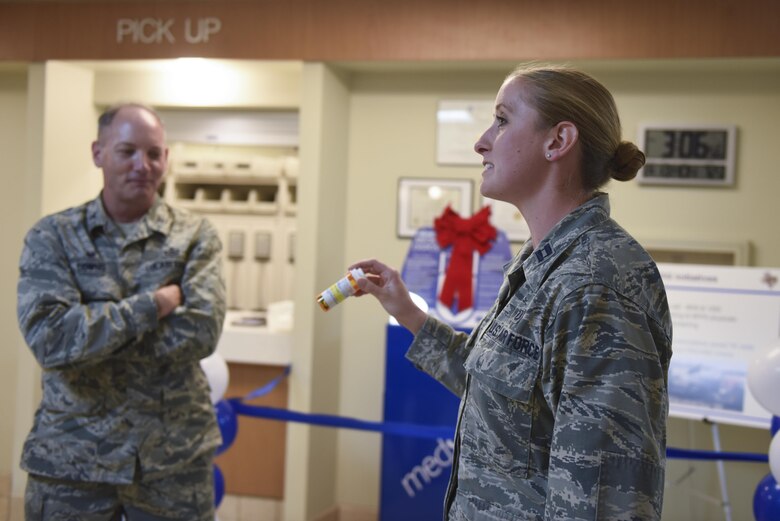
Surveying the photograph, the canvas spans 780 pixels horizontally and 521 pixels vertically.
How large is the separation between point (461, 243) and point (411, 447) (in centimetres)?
113

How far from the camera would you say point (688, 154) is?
473cm

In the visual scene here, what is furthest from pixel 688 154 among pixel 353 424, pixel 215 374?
pixel 215 374

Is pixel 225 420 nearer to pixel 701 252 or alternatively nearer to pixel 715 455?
pixel 715 455

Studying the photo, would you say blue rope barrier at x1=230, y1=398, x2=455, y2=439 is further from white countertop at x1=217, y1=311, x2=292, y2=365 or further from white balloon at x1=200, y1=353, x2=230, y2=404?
white countertop at x1=217, y1=311, x2=292, y2=365

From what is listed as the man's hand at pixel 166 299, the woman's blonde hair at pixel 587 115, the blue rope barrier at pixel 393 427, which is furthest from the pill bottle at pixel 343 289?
the blue rope barrier at pixel 393 427

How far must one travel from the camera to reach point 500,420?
1464 mm

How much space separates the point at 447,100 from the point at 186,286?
108 inches

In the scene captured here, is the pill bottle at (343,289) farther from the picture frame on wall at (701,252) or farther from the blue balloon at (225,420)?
the picture frame on wall at (701,252)

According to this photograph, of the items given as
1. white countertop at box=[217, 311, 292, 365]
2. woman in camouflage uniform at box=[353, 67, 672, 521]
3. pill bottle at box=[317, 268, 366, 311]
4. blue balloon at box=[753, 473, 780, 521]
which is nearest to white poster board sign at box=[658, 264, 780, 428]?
blue balloon at box=[753, 473, 780, 521]

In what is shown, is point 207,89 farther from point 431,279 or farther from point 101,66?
point 431,279

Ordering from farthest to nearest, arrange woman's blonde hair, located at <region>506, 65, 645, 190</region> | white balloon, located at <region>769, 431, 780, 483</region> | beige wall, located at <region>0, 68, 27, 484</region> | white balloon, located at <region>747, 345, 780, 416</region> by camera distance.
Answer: beige wall, located at <region>0, 68, 27, 484</region> → white balloon, located at <region>747, 345, 780, 416</region> → white balloon, located at <region>769, 431, 780, 483</region> → woman's blonde hair, located at <region>506, 65, 645, 190</region>

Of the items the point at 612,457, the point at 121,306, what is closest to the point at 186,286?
the point at 121,306

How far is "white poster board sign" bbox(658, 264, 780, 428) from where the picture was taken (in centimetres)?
417

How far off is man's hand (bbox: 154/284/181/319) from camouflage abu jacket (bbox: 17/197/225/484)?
0.02 meters
